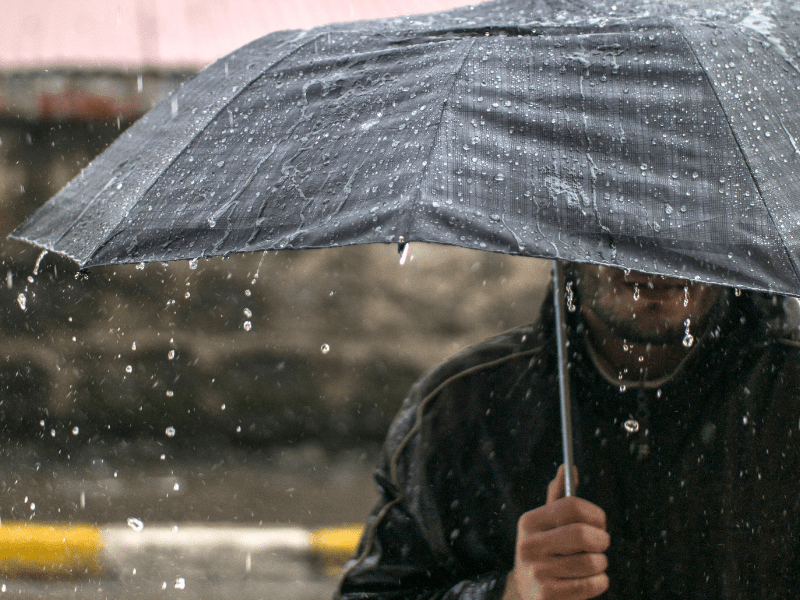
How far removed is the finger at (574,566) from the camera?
1.65 m

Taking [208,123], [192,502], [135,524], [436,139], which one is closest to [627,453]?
[436,139]

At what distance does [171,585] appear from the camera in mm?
4496

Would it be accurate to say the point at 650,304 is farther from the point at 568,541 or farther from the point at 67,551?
the point at 67,551

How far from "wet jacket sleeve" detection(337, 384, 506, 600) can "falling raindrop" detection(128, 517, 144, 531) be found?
127 inches

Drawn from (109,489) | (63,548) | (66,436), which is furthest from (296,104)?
(66,436)

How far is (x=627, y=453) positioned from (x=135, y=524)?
12.4 ft

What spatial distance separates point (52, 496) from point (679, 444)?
4.59m

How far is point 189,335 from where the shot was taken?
5.86m

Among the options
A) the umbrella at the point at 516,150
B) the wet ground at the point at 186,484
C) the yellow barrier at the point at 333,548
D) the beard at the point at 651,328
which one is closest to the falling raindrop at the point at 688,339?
the beard at the point at 651,328

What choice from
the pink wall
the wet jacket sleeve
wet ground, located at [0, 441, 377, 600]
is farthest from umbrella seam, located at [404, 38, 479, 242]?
the pink wall

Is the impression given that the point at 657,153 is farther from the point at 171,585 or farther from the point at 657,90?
the point at 171,585

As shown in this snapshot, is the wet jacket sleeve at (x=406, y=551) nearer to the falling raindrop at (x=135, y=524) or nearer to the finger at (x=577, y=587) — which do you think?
the finger at (x=577, y=587)

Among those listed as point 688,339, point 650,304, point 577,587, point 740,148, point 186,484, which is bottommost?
point 186,484

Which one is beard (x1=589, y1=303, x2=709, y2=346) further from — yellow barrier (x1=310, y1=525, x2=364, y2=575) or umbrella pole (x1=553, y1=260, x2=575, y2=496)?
yellow barrier (x1=310, y1=525, x2=364, y2=575)
